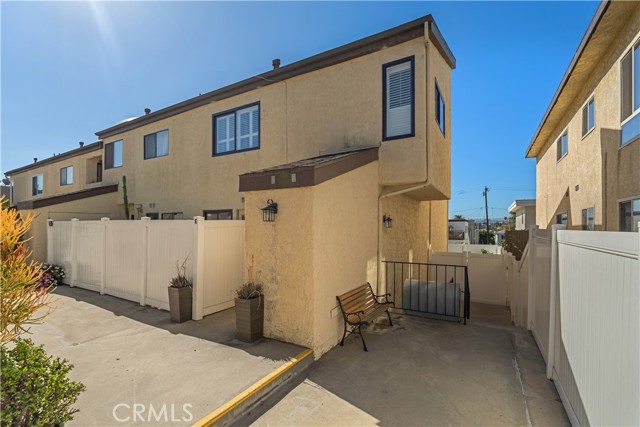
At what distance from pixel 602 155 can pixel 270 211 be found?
8523 millimetres

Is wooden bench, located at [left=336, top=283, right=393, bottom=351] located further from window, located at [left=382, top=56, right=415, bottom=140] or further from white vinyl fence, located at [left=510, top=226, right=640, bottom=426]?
window, located at [left=382, top=56, right=415, bottom=140]

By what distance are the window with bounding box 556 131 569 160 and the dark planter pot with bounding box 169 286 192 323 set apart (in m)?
13.8

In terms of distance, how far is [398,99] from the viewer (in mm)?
7312

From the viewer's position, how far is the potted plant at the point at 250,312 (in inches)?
207

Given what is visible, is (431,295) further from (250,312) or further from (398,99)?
(398,99)

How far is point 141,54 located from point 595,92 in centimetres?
1340

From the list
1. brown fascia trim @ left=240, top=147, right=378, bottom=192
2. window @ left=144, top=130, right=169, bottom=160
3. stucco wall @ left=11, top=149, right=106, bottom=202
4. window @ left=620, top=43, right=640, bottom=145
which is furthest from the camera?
stucco wall @ left=11, top=149, right=106, bottom=202

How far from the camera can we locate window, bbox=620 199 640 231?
19.2 feet

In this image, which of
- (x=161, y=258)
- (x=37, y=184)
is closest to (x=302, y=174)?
(x=161, y=258)

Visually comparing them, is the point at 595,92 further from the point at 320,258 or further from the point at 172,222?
the point at 172,222

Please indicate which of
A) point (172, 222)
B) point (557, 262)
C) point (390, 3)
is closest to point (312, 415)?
point (557, 262)

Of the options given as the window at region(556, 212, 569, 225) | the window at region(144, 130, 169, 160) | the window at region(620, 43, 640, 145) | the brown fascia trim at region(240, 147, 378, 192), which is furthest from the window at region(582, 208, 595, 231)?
the window at region(144, 130, 169, 160)

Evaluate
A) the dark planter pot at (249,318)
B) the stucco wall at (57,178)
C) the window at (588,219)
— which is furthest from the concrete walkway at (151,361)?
the stucco wall at (57,178)

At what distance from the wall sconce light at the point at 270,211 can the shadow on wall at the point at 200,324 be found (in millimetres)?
2271
